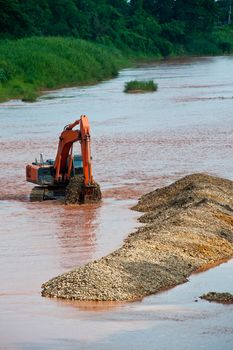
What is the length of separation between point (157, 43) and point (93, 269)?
3587 inches

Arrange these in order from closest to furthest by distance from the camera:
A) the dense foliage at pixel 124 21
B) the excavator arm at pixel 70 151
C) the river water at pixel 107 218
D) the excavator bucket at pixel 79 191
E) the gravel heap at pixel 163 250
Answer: the river water at pixel 107 218, the gravel heap at pixel 163 250, the excavator arm at pixel 70 151, the excavator bucket at pixel 79 191, the dense foliage at pixel 124 21

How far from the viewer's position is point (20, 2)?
7956cm

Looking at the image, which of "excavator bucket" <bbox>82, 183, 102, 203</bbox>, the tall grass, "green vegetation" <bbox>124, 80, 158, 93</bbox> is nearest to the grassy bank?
the tall grass

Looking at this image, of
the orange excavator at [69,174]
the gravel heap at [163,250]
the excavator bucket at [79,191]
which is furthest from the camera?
the excavator bucket at [79,191]

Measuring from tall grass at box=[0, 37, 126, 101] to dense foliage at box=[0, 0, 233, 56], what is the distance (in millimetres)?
3634

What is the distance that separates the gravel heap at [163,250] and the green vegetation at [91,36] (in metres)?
32.4

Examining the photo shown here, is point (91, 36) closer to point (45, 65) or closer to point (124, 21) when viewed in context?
point (124, 21)

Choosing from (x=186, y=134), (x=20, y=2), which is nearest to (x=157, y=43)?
(x=20, y=2)

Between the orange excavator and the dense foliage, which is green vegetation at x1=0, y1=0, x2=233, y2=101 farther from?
the orange excavator

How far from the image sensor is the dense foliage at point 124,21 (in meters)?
78.6

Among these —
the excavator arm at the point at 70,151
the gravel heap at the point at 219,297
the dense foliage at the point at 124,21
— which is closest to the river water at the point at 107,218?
the gravel heap at the point at 219,297

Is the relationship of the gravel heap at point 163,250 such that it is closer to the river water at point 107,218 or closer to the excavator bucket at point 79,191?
the river water at point 107,218

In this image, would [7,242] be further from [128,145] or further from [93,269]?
[128,145]

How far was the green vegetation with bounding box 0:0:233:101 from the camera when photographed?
6344cm
